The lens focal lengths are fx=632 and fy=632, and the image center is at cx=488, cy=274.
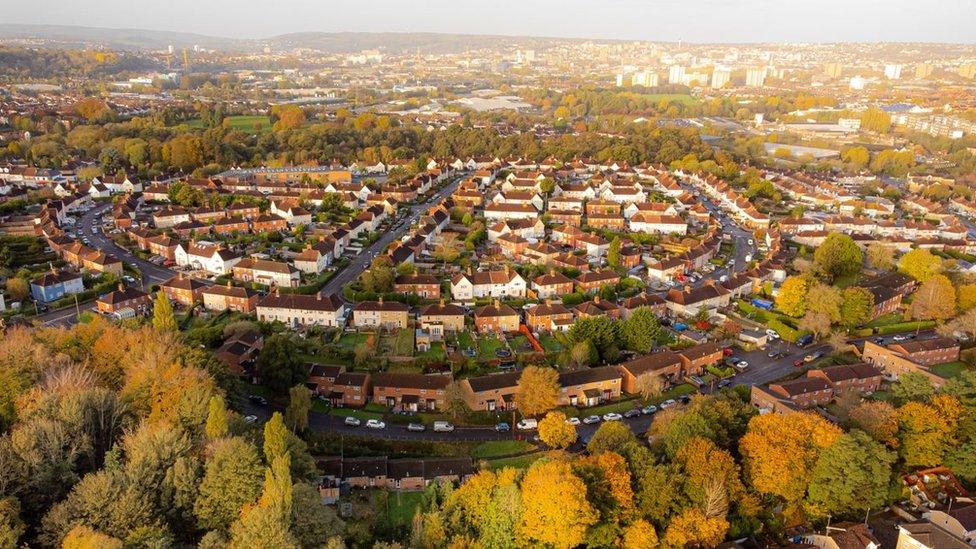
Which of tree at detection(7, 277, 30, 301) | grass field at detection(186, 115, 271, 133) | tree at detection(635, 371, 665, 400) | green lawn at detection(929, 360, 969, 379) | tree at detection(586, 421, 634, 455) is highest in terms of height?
grass field at detection(186, 115, 271, 133)

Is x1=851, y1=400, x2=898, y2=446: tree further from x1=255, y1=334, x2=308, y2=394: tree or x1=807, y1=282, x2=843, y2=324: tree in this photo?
x1=255, y1=334, x2=308, y2=394: tree

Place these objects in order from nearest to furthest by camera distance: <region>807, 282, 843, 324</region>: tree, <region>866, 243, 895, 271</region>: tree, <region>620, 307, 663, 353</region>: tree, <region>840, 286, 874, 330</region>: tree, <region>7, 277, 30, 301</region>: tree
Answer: <region>620, 307, 663, 353</region>: tree, <region>807, 282, 843, 324</region>: tree, <region>840, 286, 874, 330</region>: tree, <region>7, 277, 30, 301</region>: tree, <region>866, 243, 895, 271</region>: tree

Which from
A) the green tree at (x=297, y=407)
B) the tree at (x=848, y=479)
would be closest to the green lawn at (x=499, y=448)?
the green tree at (x=297, y=407)

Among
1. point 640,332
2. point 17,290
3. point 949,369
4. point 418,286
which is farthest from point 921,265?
point 17,290

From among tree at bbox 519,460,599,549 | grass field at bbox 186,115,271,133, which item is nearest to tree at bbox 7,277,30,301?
tree at bbox 519,460,599,549

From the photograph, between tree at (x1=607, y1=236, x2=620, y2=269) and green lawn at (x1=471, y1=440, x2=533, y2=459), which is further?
tree at (x1=607, y1=236, x2=620, y2=269)

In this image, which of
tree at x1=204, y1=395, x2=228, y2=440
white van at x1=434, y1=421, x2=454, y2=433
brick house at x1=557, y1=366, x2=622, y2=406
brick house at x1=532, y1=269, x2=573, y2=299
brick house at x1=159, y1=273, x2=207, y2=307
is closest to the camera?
tree at x1=204, y1=395, x2=228, y2=440
